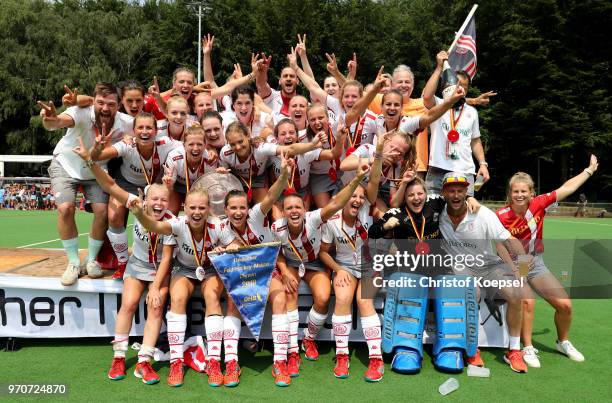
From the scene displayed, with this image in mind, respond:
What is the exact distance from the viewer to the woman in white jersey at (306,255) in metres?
4.28

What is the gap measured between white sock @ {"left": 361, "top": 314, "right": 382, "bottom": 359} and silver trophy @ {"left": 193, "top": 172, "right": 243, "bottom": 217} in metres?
1.66

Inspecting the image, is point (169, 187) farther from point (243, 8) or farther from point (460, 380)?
point (243, 8)

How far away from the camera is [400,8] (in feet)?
142

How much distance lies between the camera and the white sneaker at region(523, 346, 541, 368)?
4234 millimetres

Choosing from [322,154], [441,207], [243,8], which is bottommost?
[441,207]

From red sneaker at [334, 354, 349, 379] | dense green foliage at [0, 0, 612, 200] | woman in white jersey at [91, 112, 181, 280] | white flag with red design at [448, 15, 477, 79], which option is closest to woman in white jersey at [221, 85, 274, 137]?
woman in white jersey at [91, 112, 181, 280]

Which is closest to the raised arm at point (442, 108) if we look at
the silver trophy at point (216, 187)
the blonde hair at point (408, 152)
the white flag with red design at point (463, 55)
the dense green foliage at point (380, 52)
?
the blonde hair at point (408, 152)

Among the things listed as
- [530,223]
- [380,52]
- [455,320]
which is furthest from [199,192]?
[380,52]

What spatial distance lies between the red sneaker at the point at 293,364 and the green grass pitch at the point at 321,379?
2.8 inches

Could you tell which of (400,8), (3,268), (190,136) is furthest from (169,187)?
(400,8)

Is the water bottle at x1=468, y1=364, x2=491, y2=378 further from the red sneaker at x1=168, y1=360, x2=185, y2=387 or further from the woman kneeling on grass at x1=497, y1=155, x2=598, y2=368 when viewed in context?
the red sneaker at x1=168, y1=360, x2=185, y2=387

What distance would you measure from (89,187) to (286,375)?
289 cm

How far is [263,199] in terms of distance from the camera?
15.4ft

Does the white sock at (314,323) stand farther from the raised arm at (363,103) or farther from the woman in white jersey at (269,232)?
the raised arm at (363,103)
